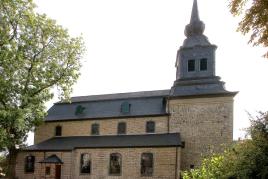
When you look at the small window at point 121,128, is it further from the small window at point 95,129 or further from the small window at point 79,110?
the small window at point 79,110

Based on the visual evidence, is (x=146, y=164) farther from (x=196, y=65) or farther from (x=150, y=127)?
(x=196, y=65)

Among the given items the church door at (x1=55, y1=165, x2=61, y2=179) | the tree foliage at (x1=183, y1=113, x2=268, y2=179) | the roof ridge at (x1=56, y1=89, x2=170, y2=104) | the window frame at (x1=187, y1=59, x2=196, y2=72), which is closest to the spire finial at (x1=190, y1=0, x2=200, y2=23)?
the window frame at (x1=187, y1=59, x2=196, y2=72)

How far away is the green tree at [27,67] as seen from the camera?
23.4m

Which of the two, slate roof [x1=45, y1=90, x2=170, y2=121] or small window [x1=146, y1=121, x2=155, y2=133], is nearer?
small window [x1=146, y1=121, x2=155, y2=133]

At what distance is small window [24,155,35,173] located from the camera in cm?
3266

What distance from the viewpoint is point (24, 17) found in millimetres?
24359

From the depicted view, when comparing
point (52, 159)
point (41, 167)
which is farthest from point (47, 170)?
point (52, 159)

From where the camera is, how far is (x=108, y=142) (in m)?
30.9

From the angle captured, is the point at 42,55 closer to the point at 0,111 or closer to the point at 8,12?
the point at 8,12

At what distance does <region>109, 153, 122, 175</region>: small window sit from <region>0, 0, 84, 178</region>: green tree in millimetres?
6829

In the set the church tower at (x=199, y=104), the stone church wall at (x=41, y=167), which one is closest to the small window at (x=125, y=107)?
the church tower at (x=199, y=104)

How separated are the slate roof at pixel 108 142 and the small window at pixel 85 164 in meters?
0.95

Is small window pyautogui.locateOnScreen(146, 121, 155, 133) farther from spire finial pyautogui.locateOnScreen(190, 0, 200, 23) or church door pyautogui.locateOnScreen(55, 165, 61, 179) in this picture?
spire finial pyautogui.locateOnScreen(190, 0, 200, 23)

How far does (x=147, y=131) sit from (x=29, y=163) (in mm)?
12036
